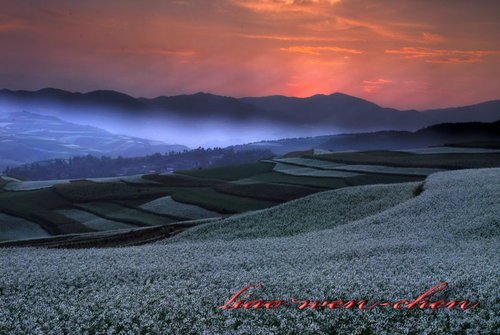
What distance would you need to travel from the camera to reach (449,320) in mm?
16391

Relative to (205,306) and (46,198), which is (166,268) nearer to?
(205,306)

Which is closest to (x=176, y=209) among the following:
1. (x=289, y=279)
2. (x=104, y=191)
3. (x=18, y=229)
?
(x=18, y=229)

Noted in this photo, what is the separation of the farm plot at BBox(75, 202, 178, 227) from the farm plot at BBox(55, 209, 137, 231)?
0.86 metres

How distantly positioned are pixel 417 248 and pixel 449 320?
627 inches

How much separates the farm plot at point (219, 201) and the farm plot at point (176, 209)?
102cm

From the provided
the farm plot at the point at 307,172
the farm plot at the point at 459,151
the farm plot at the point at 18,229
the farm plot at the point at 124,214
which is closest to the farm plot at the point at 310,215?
the farm plot at the point at 124,214

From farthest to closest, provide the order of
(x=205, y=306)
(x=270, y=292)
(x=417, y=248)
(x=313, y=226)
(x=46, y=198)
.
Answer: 1. (x=46, y=198)
2. (x=313, y=226)
3. (x=417, y=248)
4. (x=270, y=292)
5. (x=205, y=306)

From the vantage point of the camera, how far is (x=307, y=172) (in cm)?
9288

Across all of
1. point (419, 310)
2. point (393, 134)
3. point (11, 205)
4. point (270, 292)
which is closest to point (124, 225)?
point (11, 205)

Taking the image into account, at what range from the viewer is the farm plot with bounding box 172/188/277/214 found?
2819 inches

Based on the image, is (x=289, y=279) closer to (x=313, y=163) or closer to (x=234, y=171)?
(x=313, y=163)

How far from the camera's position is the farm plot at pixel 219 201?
235 feet

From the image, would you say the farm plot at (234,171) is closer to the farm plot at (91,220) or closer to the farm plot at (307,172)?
the farm plot at (307,172)

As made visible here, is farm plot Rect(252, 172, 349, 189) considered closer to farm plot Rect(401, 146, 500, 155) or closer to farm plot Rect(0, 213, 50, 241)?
farm plot Rect(401, 146, 500, 155)
